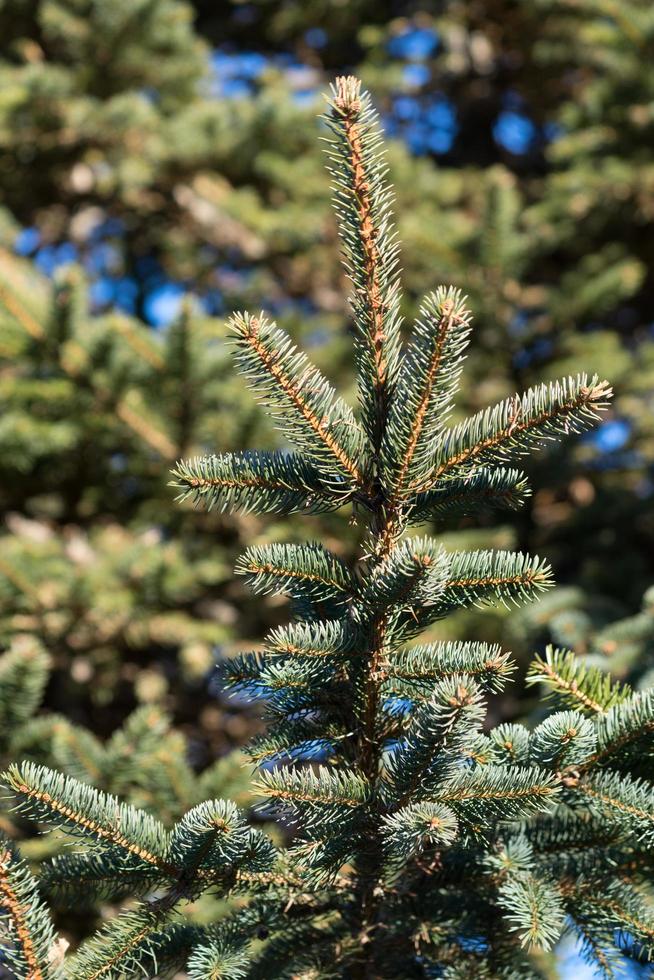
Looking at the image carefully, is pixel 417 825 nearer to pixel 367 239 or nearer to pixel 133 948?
pixel 133 948

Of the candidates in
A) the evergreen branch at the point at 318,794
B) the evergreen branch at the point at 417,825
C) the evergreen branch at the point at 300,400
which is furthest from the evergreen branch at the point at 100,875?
the evergreen branch at the point at 300,400

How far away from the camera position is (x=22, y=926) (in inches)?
44.4

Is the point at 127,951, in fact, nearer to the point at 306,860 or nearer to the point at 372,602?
the point at 306,860

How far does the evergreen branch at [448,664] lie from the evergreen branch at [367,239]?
0.27 meters

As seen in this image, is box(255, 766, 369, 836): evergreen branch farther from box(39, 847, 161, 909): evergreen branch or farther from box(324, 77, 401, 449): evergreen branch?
box(324, 77, 401, 449): evergreen branch

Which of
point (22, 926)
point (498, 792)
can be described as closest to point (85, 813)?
point (22, 926)

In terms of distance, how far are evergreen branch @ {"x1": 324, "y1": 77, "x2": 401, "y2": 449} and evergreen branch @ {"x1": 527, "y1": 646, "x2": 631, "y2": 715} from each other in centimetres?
40

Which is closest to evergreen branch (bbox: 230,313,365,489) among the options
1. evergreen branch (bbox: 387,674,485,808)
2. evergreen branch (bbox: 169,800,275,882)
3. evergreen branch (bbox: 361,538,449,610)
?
evergreen branch (bbox: 361,538,449,610)

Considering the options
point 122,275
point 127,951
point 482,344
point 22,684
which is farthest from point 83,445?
point 127,951

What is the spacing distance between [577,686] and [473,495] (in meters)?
0.33

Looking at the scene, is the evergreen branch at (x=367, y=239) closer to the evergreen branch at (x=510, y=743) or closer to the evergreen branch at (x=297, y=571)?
the evergreen branch at (x=297, y=571)

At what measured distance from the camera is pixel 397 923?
1.35 meters

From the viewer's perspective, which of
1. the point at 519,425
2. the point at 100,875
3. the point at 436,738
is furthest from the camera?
the point at 100,875

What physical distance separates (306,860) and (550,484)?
7.44 feet
